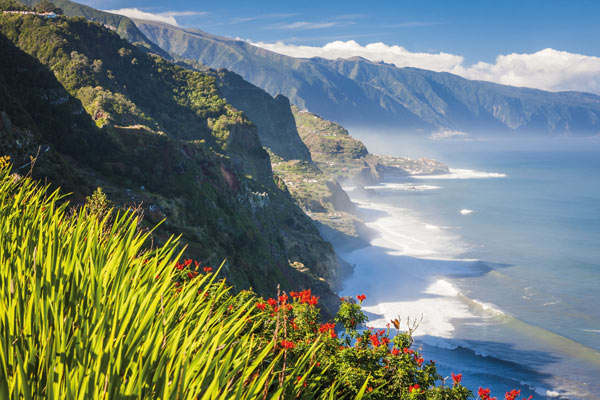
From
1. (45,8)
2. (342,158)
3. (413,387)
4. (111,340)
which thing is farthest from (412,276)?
(342,158)

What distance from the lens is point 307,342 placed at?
701cm

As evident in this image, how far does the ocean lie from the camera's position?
36406mm

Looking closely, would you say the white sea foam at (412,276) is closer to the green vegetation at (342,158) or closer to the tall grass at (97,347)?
the tall grass at (97,347)

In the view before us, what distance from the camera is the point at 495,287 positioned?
57.2 m

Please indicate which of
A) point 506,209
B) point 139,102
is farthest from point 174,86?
point 506,209

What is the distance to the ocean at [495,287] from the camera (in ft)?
119

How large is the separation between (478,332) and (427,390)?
40662mm

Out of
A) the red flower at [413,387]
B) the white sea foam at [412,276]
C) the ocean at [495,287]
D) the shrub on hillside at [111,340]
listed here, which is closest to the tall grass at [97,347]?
the shrub on hillside at [111,340]

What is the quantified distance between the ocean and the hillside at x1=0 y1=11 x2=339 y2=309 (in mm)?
10999

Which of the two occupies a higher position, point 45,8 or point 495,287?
point 45,8

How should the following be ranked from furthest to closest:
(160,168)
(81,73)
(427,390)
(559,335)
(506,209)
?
1. (506,209)
2. (81,73)
3. (559,335)
4. (160,168)
5. (427,390)

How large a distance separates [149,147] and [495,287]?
46.4 meters

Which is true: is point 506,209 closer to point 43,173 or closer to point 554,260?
point 554,260

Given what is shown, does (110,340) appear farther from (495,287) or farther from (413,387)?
(495,287)
